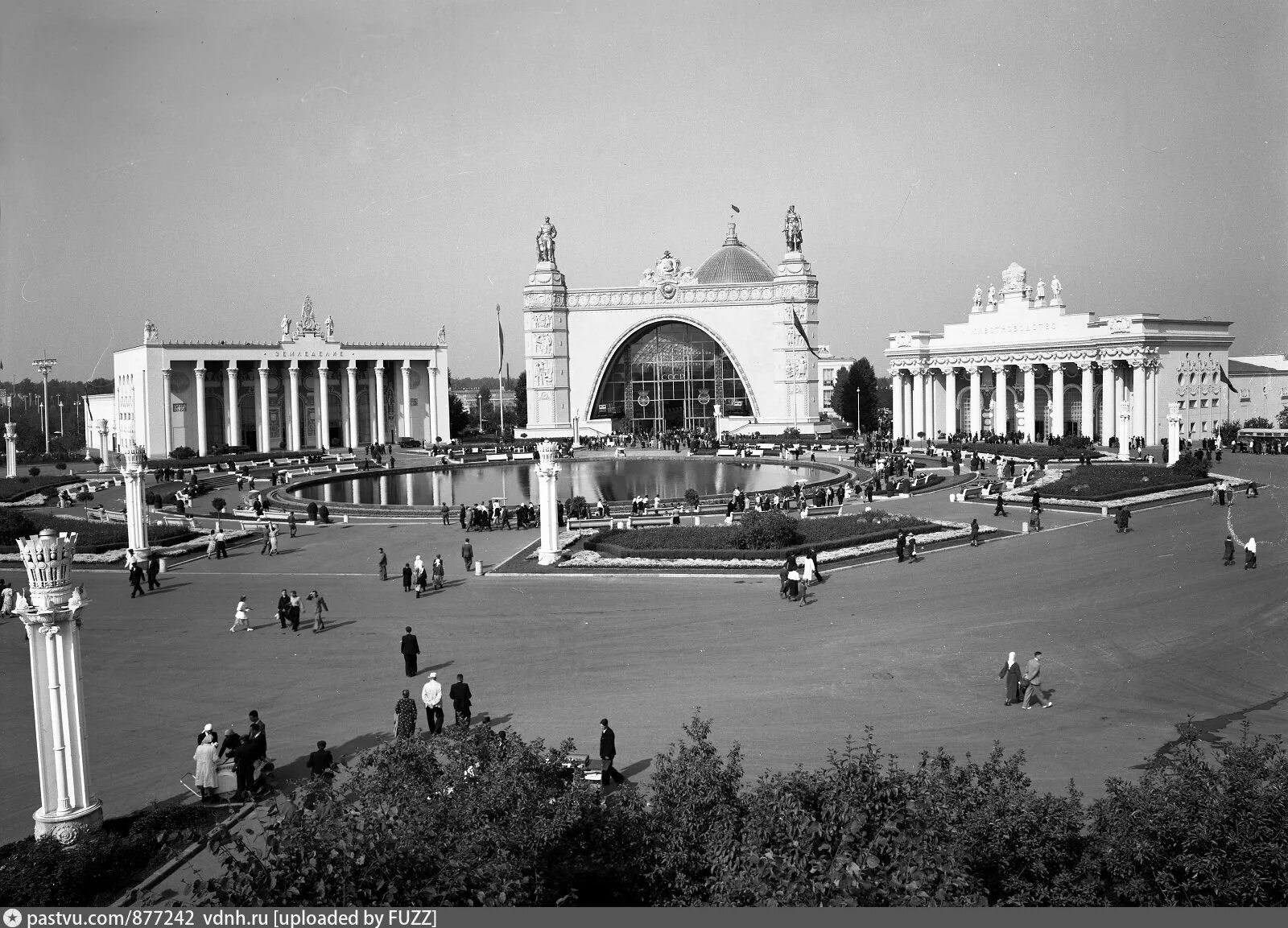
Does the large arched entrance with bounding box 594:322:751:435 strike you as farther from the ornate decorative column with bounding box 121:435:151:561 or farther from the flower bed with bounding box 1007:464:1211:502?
the ornate decorative column with bounding box 121:435:151:561

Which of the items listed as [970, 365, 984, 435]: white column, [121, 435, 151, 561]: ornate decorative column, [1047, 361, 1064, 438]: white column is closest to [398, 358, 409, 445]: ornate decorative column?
[970, 365, 984, 435]: white column

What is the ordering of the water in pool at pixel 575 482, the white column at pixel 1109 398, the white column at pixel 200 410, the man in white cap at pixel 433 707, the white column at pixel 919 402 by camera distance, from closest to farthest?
the man in white cap at pixel 433 707, the water in pool at pixel 575 482, the white column at pixel 1109 398, the white column at pixel 919 402, the white column at pixel 200 410

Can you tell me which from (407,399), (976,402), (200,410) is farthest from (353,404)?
(976,402)

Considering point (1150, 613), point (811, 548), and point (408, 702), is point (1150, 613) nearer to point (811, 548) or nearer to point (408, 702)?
point (811, 548)

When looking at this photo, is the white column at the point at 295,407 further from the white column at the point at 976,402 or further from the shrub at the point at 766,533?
the shrub at the point at 766,533

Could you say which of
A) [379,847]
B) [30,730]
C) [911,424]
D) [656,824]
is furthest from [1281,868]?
[911,424]

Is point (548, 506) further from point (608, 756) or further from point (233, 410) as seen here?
point (233, 410)

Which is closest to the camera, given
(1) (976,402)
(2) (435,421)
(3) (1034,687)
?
(3) (1034,687)

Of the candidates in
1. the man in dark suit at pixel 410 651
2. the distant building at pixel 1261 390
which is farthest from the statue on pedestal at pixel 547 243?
the man in dark suit at pixel 410 651
